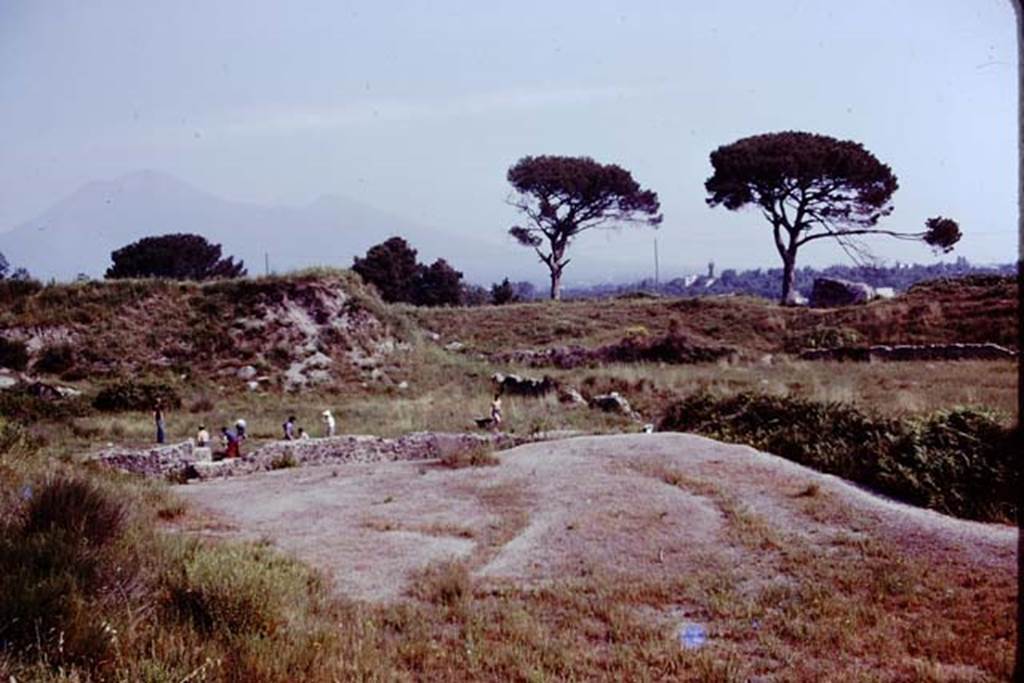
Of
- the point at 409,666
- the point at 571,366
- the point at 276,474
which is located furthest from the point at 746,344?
the point at 409,666

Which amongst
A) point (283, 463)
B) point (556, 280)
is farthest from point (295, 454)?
point (556, 280)

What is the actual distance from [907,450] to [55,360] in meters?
24.4

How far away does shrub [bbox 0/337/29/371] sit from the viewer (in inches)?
953

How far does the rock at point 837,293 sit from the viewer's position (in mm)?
41188

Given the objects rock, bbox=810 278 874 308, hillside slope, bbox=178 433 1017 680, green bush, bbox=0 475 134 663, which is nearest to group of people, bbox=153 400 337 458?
hillside slope, bbox=178 433 1017 680

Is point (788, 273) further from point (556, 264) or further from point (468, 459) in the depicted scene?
point (468, 459)

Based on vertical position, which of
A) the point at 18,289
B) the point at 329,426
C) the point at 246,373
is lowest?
the point at 329,426

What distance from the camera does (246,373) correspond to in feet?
84.2

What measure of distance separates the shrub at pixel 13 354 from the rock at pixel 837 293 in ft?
117

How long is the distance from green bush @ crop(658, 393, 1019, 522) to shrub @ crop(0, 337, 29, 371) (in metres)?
21.6

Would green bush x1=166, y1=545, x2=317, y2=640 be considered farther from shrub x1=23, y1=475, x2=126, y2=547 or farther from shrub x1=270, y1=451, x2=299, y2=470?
shrub x1=270, y1=451, x2=299, y2=470

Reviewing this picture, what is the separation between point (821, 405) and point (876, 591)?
757 centimetres

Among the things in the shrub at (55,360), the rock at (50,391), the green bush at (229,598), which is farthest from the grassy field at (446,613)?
the shrub at (55,360)

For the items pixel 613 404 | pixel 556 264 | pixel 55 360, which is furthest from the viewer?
pixel 556 264
